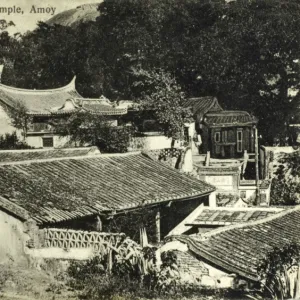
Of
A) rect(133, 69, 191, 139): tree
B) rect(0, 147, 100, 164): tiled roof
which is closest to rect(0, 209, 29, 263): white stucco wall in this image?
rect(0, 147, 100, 164): tiled roof

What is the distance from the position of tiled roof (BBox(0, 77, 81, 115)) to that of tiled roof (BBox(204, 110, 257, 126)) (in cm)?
362

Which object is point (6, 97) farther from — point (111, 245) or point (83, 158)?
point (111, 245)

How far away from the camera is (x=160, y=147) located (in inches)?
438

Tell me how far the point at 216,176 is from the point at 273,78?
480cm

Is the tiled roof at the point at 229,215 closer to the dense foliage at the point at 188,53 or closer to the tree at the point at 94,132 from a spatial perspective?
the tree at the point at 94,132

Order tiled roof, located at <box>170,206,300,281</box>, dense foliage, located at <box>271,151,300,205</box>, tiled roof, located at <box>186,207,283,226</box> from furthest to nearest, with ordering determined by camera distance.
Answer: dense foliage, located at <box>271,151,300,205</box> → tiled roof, located at <box>186,207,283,226</box> → tiled roof, located at <box>170,206,300,281</box>

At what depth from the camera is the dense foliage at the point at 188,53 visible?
11.4 metres

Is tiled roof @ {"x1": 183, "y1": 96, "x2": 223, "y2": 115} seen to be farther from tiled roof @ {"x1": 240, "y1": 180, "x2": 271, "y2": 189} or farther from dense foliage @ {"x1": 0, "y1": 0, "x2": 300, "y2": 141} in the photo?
tiled roof @ {"x1": 240, "y1": 180, "x2": 271, "y2": 189}

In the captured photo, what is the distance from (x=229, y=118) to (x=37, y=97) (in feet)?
15.7

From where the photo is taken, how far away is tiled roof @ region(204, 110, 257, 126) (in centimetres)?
1270

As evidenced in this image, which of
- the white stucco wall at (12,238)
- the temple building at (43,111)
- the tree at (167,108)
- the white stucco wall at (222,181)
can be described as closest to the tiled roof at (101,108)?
the temple building at (43,111)

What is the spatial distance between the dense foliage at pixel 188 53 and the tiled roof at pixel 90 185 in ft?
15.0

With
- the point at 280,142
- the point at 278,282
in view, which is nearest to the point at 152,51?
the point at 280,142

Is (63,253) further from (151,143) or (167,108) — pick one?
(167,108)
